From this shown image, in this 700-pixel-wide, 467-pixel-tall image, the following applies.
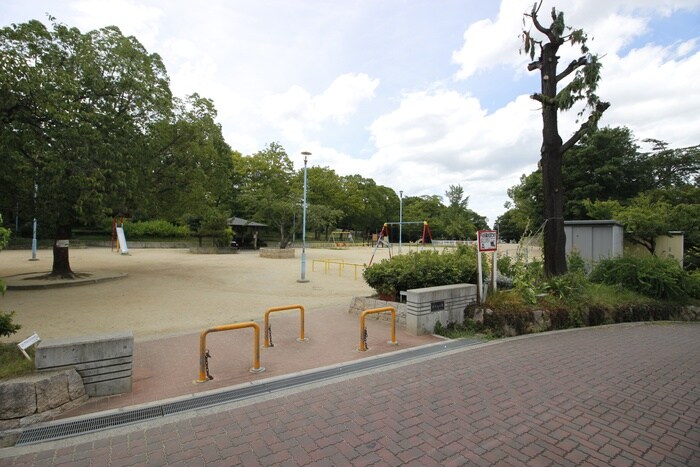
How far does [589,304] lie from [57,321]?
1170 cm

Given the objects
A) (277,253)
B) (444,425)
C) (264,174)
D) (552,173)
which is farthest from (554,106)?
(264,174)

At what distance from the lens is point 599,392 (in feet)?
13.9

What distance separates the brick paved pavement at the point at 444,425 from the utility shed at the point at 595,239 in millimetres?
7814

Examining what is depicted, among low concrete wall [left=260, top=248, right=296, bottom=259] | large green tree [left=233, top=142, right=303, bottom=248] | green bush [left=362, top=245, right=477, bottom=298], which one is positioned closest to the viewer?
green bush [left=362, top=245, right=477, bottom=298]

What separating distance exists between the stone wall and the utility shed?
12.9 metres

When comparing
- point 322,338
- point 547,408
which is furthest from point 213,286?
point 547,408

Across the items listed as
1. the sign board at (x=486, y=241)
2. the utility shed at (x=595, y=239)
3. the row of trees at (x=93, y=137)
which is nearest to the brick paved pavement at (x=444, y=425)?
the sign board at (x=486, y=241)

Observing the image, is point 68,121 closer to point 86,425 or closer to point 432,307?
point 86,425

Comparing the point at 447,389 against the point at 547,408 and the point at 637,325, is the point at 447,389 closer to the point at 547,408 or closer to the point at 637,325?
the point at 547,408

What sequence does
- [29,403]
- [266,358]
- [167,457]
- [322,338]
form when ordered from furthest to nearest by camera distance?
[322,338]
[266,358]
[29,403]
[167,457]

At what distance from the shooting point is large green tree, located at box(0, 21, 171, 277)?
979 cm

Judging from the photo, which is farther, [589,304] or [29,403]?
[589,304]

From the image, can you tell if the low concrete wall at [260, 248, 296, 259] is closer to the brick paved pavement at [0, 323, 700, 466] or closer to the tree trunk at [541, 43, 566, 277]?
the tree trunk at [541, 43, 566, 277]

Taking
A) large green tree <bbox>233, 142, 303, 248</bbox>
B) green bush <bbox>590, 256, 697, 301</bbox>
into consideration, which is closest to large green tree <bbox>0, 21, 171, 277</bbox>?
green bush <bbox>590, 256, 697, 301</bbox>
